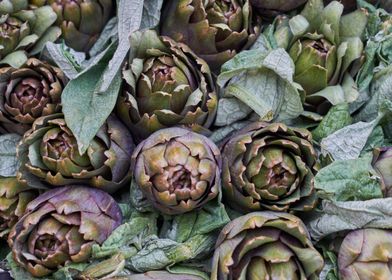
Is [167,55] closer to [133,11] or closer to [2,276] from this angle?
[133,11]

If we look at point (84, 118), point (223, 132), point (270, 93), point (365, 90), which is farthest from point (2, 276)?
point (365, 90)

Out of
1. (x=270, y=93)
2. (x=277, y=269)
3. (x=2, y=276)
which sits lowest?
(x=2, y=276)

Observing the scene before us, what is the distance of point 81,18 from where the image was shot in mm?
1169

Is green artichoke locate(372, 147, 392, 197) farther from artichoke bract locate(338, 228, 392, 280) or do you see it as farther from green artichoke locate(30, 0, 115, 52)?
green artichoke locate(30, 0, 115, 52)

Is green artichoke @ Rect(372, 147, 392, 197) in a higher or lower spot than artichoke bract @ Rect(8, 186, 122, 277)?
higher

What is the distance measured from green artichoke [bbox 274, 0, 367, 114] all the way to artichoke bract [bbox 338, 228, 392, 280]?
0.24 m

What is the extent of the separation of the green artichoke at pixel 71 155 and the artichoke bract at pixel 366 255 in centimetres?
37

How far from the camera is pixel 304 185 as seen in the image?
1031 millimetres

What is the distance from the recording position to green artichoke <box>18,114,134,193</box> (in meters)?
1.03

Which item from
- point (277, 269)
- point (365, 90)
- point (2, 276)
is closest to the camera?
point (277, 269)

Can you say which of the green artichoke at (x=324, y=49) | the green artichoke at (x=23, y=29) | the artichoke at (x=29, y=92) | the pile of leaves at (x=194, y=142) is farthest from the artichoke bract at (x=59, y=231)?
the green artichoke at (x=324, y=49)

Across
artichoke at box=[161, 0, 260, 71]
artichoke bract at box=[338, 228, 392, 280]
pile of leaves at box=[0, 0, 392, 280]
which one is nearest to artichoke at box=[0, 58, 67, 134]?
pile of leaves at box=[0, 0, 392, 280]

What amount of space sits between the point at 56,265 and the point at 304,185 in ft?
Answer: 1.35

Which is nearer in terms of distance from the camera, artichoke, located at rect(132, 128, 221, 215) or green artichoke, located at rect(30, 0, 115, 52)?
artichoke, located at rect(132, 128, 221, 215)
